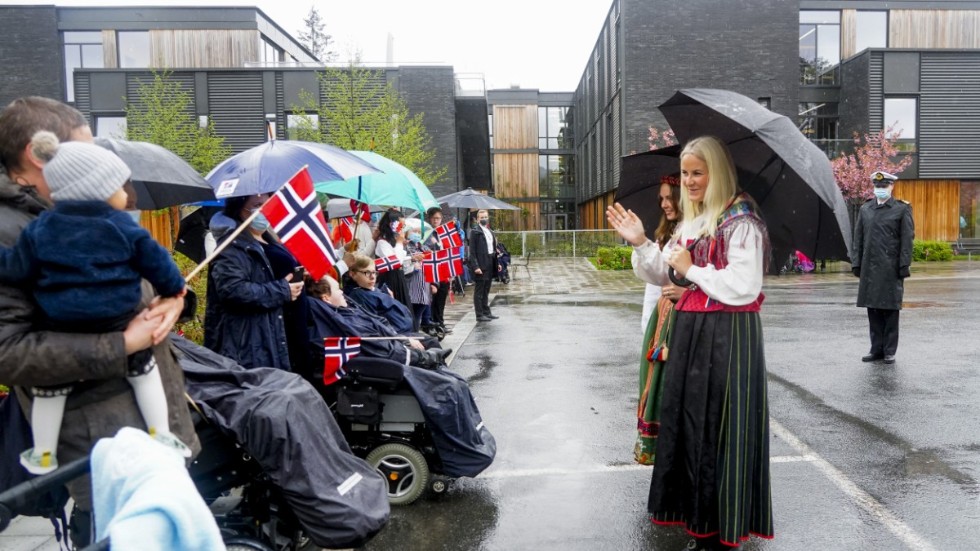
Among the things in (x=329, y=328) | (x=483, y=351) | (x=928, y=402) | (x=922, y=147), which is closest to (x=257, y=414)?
(x=329, y=328)

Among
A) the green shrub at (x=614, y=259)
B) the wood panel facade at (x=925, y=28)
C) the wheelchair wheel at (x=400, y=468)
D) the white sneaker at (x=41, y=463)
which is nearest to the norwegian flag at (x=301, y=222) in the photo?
the wheelchair wheel at (x=400, y=468)

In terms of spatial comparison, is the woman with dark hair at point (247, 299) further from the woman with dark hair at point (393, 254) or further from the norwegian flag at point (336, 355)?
the woman with dark hair at point (393, 254)

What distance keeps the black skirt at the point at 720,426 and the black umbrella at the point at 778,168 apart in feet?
1.89

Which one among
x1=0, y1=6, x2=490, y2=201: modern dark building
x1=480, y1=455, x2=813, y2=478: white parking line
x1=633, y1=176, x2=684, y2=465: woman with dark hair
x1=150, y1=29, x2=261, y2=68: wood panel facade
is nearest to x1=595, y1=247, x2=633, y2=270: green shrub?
x1=0, y1=6, x2=490, y2=201: modern dark building

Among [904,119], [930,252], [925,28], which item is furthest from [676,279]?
[925,28]

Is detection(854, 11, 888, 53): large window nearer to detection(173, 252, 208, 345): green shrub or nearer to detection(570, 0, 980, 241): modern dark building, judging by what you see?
detection(570, 0, 980, 241): modern dark building

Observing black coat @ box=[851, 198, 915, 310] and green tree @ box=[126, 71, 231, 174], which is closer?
black coat @ box=[851, 198, 915, 310]

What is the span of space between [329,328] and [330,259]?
96cm

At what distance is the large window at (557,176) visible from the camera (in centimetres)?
5519

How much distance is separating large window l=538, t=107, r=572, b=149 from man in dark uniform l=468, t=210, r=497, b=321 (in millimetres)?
41440

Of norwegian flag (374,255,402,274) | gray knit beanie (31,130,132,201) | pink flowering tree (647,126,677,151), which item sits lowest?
norwegian flag (374,255,402,274)

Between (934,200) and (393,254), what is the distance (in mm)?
32364

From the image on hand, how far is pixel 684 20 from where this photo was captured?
32.3 metres

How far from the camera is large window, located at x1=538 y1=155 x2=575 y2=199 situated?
55.2 m
